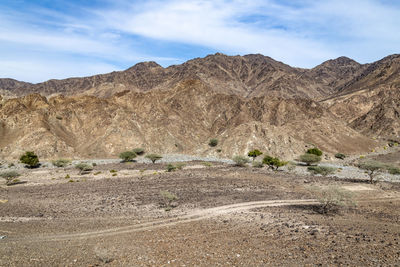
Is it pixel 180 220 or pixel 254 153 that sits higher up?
pixel 180 220

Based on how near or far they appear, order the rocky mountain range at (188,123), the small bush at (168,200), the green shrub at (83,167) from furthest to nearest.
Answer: the rocky mountain range at (188,123) < the green shrub at (83,167) < the small bush at (168,200)

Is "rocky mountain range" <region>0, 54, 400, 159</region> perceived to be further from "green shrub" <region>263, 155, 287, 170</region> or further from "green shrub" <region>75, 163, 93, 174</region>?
"green shrub" <region>75, 163, 93, 174</region>

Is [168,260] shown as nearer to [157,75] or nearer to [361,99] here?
[361,99]

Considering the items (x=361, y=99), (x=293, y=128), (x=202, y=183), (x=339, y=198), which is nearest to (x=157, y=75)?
(x=361, y=99)

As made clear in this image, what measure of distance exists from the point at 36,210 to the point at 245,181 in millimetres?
18336

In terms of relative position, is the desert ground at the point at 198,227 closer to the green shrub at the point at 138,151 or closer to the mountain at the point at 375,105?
the green shrub at the point at 138,151

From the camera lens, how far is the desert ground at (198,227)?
10617 mm

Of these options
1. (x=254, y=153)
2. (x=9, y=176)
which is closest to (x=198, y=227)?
(x=9, y=176)

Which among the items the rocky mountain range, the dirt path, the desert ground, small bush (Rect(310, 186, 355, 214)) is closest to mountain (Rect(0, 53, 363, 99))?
the rocky mountain range

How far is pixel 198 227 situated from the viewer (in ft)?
48.8

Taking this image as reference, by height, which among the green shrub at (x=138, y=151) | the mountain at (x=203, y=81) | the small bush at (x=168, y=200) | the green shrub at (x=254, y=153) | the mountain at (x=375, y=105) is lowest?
the green shrub at (x=138, y=151)

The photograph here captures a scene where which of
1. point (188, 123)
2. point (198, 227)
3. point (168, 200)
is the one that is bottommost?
point (168, 200)

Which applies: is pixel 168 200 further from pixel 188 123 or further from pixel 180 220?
pixel 188 123

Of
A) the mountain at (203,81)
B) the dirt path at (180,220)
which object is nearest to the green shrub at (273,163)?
the dirt path at (180,220)
